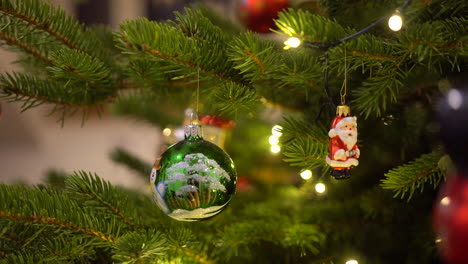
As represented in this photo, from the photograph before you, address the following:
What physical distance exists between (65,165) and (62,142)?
135 mm

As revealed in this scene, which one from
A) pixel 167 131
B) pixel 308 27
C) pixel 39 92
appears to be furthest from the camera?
pixel 167 131

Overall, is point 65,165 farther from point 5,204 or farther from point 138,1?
point 5,204

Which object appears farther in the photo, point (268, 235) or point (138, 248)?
point (268, 235)

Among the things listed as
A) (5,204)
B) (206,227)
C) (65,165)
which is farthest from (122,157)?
(65,165)

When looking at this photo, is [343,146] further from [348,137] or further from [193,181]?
[193,181]

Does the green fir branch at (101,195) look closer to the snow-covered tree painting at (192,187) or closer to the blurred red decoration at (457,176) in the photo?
the snow-covered tree painting at (192,187)

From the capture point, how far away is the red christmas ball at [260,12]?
73 centimetres

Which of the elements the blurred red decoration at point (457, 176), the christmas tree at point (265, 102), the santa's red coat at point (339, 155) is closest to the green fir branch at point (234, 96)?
the christmas tree at point (265, 102)

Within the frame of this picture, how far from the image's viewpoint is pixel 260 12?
0.74m

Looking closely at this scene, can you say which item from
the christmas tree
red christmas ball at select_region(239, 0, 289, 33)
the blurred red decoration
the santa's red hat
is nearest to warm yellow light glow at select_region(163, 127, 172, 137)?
the christmas tree

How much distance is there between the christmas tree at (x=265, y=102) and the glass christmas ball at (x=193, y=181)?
4 centimetres

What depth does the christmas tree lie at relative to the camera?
442mm

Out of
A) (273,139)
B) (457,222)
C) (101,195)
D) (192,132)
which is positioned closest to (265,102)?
(273,139)

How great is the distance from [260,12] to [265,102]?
165mm
